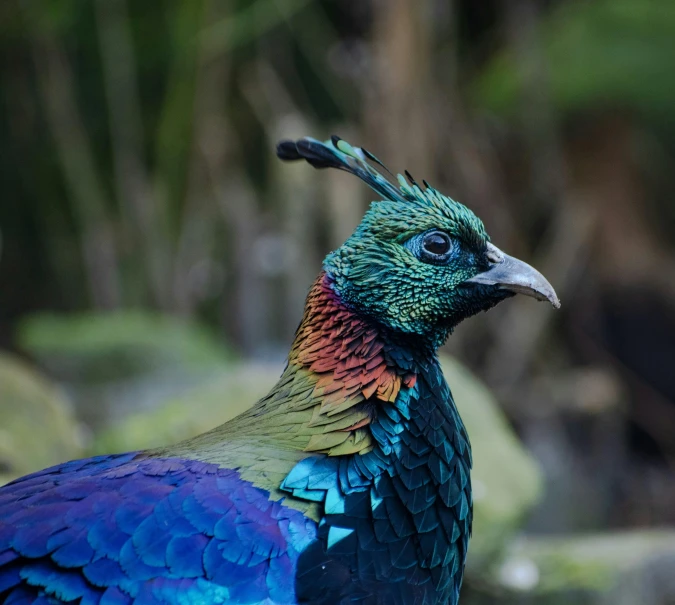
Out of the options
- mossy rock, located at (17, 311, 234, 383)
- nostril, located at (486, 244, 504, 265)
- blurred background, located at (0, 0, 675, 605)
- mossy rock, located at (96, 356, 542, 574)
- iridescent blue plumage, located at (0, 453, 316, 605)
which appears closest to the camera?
iridescent blue plumage, located at (0, 453, 316, 605)

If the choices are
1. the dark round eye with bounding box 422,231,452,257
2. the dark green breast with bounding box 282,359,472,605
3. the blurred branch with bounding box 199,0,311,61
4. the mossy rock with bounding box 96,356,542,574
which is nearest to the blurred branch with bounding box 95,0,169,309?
the blurred branch with bounding box 199,0,311,61

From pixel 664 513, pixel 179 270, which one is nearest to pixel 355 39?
pixel 179 270

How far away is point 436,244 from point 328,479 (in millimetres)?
821

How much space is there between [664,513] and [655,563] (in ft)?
14.0

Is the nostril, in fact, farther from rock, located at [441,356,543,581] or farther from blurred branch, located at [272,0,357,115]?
blurred branch, located at [272,0,357,115]

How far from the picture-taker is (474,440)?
539 cm

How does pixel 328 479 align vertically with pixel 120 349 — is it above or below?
below

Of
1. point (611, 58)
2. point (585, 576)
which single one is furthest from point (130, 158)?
point (585, 576)

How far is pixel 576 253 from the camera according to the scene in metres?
9.79

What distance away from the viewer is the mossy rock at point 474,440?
4.62m

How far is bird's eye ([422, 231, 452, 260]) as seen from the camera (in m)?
2.90

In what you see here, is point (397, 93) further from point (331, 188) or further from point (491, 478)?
point (491, 478)

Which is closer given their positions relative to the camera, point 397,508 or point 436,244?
point 397,508

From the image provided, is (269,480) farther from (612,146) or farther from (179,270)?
(612,146)
